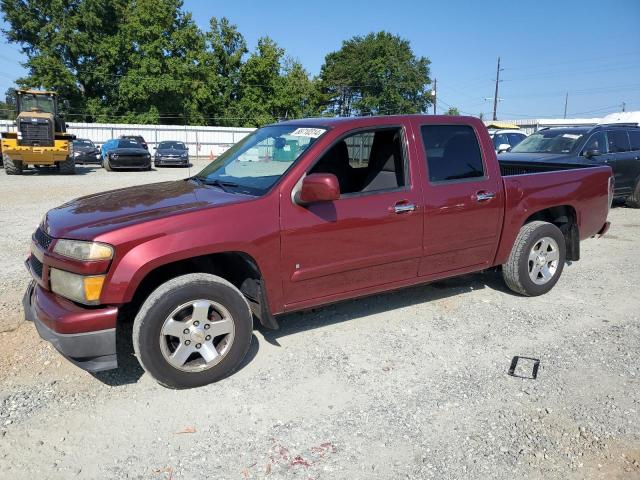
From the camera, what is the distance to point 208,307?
342 centimetres

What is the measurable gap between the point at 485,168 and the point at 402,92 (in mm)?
72750

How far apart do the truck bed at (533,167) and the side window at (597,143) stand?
408 centimetres

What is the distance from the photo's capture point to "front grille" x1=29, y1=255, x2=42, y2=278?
355cm

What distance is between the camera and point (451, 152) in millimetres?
4625

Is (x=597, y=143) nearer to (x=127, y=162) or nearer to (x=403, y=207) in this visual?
(x=403, y=207)

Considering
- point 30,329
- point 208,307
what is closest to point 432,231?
point 208,307

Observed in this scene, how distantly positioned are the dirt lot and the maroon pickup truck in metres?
0.36

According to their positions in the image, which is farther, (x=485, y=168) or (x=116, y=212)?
(x=485, y=168)

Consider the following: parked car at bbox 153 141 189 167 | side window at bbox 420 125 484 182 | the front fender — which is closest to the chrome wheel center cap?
the front fender

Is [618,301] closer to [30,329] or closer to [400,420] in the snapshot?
[400,420]

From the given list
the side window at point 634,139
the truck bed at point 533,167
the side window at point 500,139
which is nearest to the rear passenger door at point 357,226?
the truck bed at point 533,167

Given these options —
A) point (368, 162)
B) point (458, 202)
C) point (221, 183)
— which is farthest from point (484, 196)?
point (221, 183)

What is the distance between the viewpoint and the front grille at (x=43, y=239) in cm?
342

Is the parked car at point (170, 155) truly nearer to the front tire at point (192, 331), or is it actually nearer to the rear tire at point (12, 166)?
the rear tire at point (12, 166)
